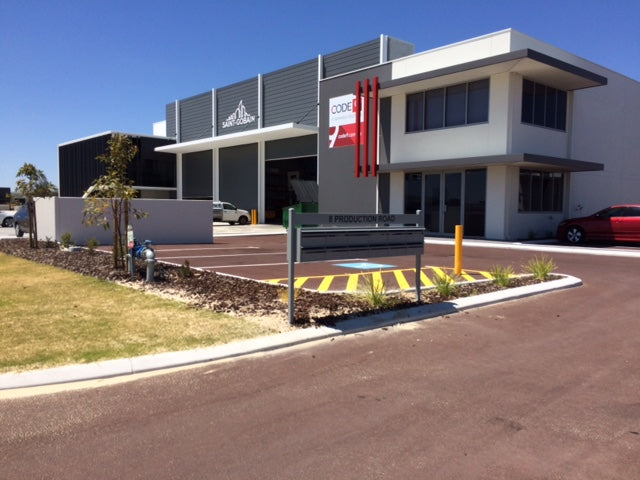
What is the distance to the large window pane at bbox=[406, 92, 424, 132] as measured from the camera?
77.5 feet

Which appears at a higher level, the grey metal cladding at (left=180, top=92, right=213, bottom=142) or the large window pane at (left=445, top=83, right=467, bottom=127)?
the grey metal cladding at (left=180, top=92, right=213, bottom=142)

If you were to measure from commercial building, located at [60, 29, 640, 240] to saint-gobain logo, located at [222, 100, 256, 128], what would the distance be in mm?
7258

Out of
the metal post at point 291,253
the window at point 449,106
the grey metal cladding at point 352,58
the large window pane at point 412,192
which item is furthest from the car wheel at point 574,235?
the metal post at point 291,253

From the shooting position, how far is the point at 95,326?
6539 mm

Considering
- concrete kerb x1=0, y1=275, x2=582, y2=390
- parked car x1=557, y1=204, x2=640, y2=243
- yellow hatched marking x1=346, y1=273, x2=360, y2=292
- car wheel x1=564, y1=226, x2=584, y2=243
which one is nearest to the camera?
concrete kerb x1=0, y1=275, x2=582, y2=390

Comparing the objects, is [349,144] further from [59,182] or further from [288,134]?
[59,182]

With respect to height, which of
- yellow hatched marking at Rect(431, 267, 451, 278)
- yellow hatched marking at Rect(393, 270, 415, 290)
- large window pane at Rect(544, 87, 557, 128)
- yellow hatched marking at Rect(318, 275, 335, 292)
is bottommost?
yellow hatched marking at Rect(393, 270, 415, 290)

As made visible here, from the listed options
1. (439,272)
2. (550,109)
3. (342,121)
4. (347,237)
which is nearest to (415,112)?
(342,121)

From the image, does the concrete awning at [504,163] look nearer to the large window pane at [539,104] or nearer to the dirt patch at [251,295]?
the large window pane at [539,104]

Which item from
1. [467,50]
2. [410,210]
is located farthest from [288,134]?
[467,50]

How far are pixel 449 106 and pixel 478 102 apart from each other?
1.38m

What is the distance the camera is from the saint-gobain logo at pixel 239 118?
Result: 4074cm

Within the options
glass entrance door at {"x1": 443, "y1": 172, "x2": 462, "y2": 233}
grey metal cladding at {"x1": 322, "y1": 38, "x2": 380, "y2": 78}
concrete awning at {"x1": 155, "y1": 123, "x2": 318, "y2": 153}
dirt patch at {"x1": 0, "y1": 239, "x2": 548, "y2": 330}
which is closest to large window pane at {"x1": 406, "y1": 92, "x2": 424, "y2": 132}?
glass entrance door at {"x1": 443, "y1": 172, "x2": 462, "y2": 233}

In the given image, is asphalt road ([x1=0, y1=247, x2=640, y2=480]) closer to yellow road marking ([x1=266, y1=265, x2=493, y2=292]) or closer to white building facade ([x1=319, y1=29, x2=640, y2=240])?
yellow road marking ([x1=266, y1=265, x2=493, y2=292])
